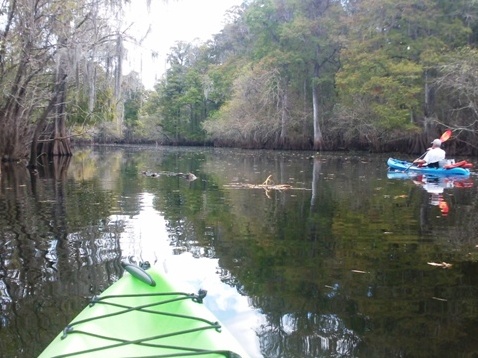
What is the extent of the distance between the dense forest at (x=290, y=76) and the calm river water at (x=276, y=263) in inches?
265

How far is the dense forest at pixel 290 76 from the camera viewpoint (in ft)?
44.6

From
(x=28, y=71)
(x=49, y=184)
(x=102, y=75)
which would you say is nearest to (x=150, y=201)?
(x=49, y=184)

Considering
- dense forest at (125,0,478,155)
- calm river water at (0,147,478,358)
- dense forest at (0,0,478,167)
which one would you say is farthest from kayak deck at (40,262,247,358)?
dense forest at (125,0,478,155)

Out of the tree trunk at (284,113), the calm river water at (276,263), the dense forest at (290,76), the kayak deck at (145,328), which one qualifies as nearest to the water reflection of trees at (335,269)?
the calm river water at (276,263)

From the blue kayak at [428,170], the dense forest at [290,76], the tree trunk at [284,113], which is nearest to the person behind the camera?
the blue kayak at [428,170]

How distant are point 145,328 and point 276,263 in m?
2.05

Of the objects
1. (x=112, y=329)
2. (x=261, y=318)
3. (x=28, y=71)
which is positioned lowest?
(x=261, y=318)

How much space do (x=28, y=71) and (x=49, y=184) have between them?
5.41m

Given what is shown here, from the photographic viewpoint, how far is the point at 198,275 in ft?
13.3

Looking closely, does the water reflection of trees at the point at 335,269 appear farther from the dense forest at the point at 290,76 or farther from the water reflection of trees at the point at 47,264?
the dense forest at the point at 290,76

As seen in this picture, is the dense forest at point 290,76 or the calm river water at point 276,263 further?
the dense forest at point 290,76

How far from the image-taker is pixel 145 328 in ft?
8.09

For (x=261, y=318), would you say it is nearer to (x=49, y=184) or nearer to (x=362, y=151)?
(x=49, y=184)

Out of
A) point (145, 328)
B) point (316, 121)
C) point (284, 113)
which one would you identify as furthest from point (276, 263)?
point (284, 113)
